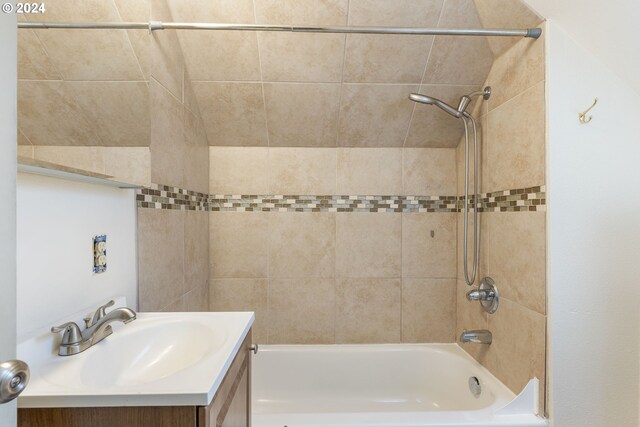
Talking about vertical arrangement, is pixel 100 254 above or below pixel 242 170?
below

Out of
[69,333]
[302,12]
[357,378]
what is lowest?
[357,378]

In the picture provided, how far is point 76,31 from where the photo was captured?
857 mm

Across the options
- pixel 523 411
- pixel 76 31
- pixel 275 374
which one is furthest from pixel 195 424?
pixel 275 374

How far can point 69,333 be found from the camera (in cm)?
84

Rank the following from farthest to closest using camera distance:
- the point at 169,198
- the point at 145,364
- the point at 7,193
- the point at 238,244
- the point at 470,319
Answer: the point at 238,244 < the point at 470,319 < the point at 169,198 < the point at 145,364 < the point at 7,193

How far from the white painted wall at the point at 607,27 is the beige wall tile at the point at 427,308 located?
4.51 ft

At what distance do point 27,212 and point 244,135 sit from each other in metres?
1.34

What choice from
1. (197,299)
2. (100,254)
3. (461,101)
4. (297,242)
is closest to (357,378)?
(297,242)

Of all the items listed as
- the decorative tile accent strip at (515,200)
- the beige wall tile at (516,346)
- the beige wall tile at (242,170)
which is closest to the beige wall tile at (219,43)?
the beige wall tile at (242,170)

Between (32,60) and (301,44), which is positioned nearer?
(32,60)

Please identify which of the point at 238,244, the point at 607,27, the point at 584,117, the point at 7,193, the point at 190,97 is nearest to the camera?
the point at 7,193

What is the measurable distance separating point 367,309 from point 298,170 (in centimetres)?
100

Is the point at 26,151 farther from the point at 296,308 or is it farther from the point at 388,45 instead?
the point at 296,308

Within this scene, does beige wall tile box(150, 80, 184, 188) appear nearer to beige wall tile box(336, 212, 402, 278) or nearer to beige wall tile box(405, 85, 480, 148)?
beige wall tile box(336, 212, 402, 278)
